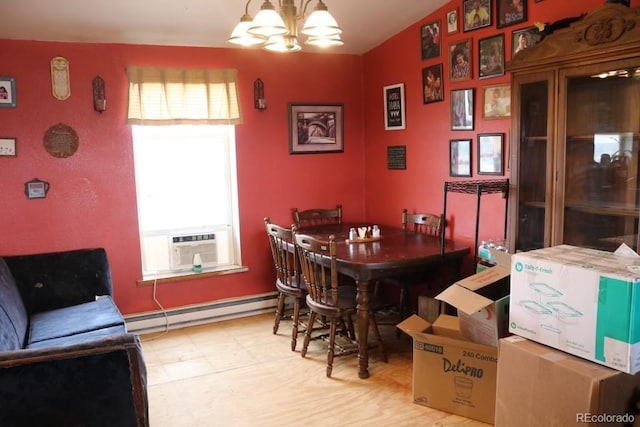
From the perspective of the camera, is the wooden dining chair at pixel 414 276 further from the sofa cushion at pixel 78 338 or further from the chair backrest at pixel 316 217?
the sofa cushion at pixel 78 338

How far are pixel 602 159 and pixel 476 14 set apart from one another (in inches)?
53.7

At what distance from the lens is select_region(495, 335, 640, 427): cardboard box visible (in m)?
1.84

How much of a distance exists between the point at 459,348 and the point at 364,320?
629mm

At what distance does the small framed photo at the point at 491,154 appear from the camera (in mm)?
3266

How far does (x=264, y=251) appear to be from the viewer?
14.2 ft

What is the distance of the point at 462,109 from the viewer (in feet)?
11.6

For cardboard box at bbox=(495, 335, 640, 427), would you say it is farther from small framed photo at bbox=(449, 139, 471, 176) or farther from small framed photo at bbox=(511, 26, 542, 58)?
small framed photo at bbox=(511, 26, 542, 58)

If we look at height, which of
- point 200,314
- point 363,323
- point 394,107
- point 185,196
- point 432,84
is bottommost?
point 200,314

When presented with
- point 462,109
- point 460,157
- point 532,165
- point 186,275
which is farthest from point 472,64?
point 186,275

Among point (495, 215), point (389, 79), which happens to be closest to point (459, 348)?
point (495, 215)

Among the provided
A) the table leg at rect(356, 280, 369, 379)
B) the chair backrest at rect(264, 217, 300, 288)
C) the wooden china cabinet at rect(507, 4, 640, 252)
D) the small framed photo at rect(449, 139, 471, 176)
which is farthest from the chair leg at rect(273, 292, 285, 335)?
the wooden china cabinet at rect(507, 4, 640, 252)

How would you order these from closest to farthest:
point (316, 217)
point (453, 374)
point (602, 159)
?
point (602, 159) < point (453, 374) < point (316, 217)

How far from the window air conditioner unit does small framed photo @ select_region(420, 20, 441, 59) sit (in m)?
2.16

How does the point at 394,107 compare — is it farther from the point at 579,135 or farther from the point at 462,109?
the point at 579,135
